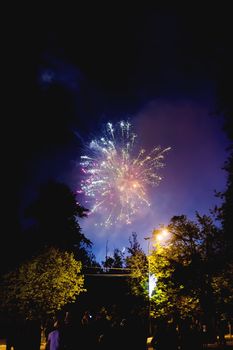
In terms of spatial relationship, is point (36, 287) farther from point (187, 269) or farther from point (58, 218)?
point (58, 218)

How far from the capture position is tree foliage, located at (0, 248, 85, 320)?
2731 centimetres

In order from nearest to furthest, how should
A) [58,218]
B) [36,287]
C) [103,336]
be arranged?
[103,336] < [36,287] < [58,218]

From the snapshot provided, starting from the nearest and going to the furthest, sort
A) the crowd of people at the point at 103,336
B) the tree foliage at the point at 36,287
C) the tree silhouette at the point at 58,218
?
the crowd of people at the point at 103,336
the tree foliage at the point at 36,287
the tree silhouette at the point at 58,218

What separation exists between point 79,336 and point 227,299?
1754 cm

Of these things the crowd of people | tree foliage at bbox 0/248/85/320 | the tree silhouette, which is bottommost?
the crowd of people

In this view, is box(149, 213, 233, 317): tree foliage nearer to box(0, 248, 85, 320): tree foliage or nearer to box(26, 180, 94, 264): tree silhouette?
box(0, 248, 85, 320): tree foliage

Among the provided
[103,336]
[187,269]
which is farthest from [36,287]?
[103,336]

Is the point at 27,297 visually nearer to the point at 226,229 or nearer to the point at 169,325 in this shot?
the point at 226,229

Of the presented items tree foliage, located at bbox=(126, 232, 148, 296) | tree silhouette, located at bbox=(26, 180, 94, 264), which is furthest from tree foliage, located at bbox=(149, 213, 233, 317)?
tree silhouette, located at bbox=(26, 180, 94, 264)

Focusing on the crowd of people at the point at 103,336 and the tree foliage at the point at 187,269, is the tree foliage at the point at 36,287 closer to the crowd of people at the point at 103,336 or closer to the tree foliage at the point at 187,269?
the tree foliage at the point at 187,269

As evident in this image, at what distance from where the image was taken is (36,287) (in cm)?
2792

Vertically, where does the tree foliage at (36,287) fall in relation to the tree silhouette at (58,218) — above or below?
below

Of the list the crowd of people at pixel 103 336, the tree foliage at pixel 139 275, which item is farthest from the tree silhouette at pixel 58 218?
the crowd of people at pixel 103 336

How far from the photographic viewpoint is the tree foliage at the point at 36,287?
27312mm
